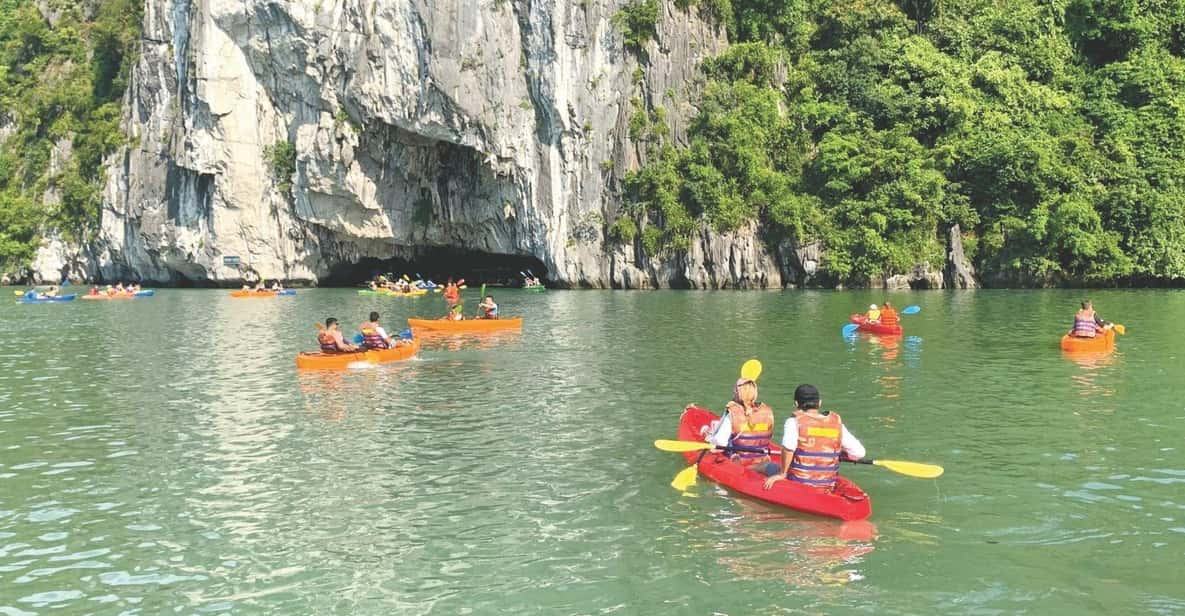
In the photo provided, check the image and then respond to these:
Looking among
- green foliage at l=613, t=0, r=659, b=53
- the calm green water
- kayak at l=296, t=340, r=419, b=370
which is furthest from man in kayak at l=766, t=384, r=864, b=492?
green foliage at l=613, t=0, r=659, b=53

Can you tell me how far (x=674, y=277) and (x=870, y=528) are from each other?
150ft

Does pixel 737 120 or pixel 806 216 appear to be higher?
pixel 737 120

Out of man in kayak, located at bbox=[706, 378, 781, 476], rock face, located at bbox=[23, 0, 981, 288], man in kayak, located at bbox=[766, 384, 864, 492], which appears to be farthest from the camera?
rock face, located at bbox=[23, 0, 981, 288]

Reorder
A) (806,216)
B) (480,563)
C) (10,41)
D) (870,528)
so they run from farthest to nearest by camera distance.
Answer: (10,41) < (806,216) < (870,528) < (480,563)

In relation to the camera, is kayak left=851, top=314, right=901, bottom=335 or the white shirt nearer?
the white shirt

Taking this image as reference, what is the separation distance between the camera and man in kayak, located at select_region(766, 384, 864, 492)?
10.8 metres

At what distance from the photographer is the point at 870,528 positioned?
34.5 feet

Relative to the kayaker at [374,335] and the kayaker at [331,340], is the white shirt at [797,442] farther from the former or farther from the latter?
the kayaker at [374,335]

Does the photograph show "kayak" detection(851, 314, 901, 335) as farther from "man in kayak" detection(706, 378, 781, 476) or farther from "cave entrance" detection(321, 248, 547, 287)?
"cave entrance" detection(321, 248, 547, 287)

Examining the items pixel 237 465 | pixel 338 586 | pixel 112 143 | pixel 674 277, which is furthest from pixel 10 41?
pixel 338 586

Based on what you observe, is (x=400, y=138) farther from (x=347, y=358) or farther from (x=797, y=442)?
(x=797, y=442)

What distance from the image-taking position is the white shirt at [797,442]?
1091 cm

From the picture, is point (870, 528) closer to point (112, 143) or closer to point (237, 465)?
point (237, 465)

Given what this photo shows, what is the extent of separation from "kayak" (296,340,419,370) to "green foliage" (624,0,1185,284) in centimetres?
3242
